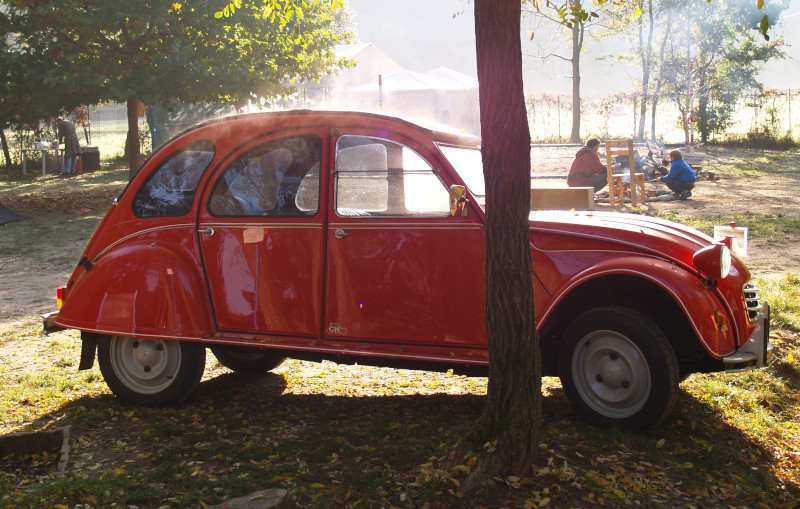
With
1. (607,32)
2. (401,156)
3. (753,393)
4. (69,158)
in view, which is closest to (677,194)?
(753,393)

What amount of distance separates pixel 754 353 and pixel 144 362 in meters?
4.01

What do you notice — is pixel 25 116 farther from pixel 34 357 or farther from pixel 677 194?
pixel 677 194

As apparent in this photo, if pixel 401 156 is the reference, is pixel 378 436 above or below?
below

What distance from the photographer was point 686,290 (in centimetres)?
425

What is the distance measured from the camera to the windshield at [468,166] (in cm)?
493

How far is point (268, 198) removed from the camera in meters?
5.21

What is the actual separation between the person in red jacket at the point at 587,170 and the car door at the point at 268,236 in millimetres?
10375

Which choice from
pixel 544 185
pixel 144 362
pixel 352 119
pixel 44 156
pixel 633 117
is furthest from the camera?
pixel 633 117

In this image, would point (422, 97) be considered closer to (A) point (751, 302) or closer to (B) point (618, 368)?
(A) point (751, 302)

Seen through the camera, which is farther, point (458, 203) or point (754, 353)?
point (458, 203)

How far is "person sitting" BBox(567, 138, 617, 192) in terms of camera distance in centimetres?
1480

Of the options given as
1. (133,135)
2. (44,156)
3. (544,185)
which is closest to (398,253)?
(544,185)

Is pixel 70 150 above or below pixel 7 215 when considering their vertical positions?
above

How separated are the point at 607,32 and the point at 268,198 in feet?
89.6
